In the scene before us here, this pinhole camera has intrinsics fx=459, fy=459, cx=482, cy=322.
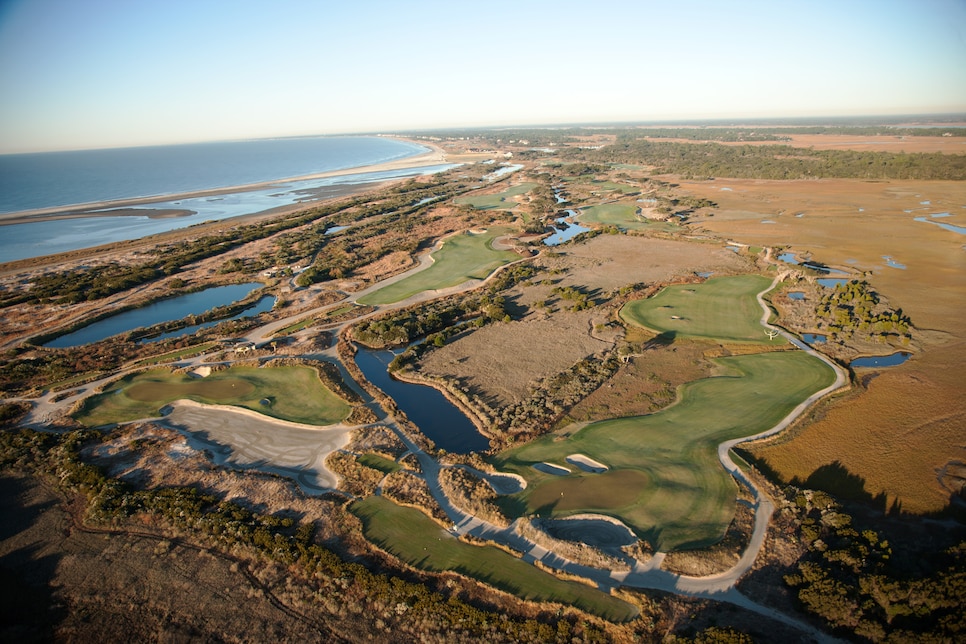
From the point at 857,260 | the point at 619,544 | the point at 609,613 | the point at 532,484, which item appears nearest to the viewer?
the point at 609,613

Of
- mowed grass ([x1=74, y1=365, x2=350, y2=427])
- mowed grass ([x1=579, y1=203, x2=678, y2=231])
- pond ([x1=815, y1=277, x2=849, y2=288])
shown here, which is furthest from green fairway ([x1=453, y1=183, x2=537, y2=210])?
mowed grass ([x1=74, y1=365, x2=350, y2=427])

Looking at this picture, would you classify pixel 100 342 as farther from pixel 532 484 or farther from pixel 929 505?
pixel 929 505

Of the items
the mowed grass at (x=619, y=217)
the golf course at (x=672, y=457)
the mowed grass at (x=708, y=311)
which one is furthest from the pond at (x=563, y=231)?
the golf course at (x=672, y=457)

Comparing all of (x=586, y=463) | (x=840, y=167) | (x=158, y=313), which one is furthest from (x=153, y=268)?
(x=840, y=167)

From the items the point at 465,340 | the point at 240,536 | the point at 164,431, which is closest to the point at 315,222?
the point at 465,340

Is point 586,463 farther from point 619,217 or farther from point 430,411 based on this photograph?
point 619,217

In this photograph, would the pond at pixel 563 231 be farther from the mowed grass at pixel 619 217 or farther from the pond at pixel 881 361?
the pond at pixel 881 361
